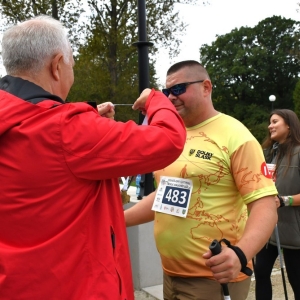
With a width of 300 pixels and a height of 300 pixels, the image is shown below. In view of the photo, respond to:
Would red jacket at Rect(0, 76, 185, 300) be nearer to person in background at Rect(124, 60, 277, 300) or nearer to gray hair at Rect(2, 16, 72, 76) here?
gray hair at Rect(2, 16, 72, 76)

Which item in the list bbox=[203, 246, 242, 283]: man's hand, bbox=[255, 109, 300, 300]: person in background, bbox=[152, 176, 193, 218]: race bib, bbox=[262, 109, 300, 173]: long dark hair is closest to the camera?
bbox=[203, 246, 242, 283]: man's hand

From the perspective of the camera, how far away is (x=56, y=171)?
1.47m

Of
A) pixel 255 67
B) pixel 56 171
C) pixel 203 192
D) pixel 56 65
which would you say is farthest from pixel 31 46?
pixel 255 67

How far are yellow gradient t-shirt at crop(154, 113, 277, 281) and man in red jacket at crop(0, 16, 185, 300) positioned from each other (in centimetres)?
78

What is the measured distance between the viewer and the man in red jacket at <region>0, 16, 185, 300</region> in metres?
1.47

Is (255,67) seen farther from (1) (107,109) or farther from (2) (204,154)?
(1) (107,109)

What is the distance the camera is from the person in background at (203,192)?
220 centimetres

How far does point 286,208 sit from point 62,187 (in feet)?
10.7

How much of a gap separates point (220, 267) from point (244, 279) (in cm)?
72

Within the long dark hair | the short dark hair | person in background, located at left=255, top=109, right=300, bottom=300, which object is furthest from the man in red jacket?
the long dark hair

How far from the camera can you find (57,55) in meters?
1.61

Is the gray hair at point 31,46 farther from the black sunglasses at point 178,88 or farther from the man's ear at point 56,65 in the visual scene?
the black sunglasses at point 178,88

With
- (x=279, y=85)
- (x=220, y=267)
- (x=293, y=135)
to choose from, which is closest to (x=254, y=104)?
(x=279, y=85)

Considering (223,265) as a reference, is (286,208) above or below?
below
